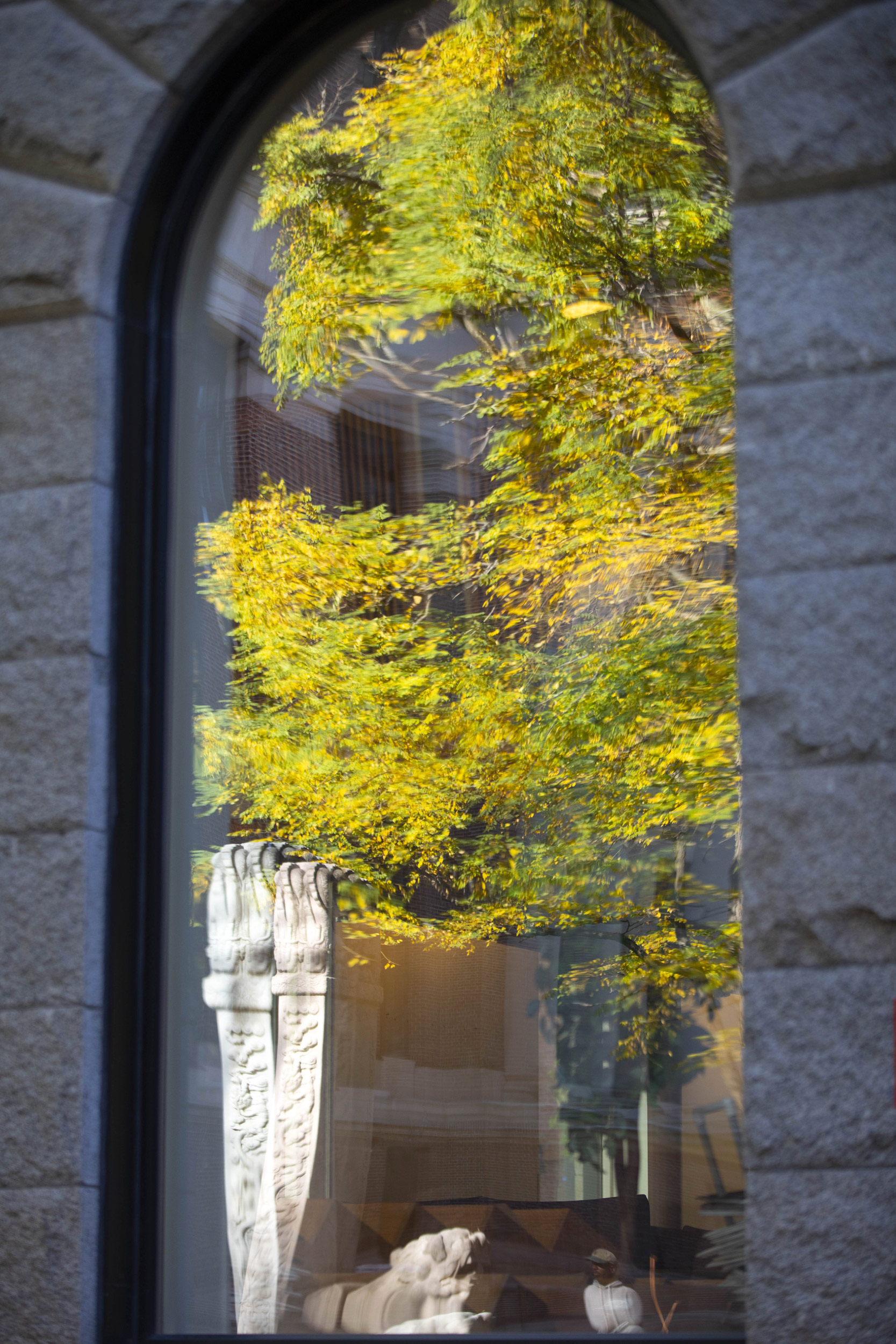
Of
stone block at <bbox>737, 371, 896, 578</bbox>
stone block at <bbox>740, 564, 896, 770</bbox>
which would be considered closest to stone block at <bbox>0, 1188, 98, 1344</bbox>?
stone block at <bbox>740, 564, 896, 770</bbox>

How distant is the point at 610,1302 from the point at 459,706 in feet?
9.78

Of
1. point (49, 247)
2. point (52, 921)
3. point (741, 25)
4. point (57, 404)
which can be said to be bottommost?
point (52, 921)

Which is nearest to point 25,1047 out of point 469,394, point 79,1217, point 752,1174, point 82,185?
point 79,1217

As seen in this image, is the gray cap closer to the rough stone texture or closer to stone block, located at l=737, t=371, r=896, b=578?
stone block, located at l=737, t=371, r=896, b=578

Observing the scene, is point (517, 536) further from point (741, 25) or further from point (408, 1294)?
point (408, 1294)

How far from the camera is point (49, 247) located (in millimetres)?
3211

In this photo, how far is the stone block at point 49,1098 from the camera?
2887mm

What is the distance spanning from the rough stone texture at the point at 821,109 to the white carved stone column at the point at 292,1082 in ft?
9.62

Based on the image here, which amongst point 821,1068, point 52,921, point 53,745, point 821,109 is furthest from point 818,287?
point 52,921

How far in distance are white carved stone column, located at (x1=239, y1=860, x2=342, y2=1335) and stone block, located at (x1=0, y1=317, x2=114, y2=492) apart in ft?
6.02

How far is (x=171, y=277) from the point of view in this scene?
3385 millimetres

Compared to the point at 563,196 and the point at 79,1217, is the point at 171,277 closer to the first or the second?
the point at 563,196

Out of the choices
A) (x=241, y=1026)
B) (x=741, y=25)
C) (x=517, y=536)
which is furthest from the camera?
(x=517, y=536)

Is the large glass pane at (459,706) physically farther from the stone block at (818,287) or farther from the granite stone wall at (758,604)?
the stone block at (818,287)
